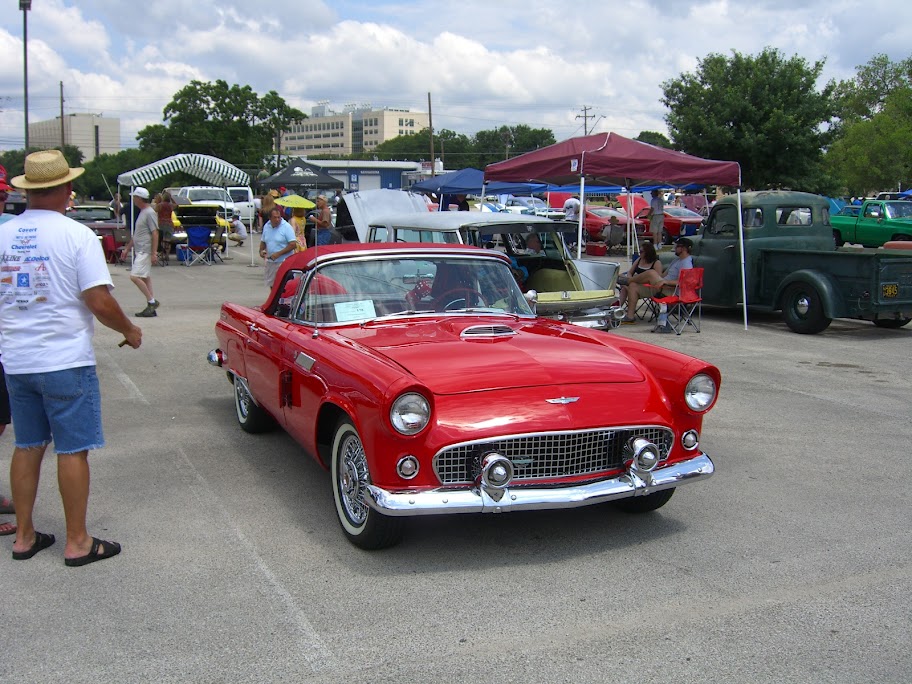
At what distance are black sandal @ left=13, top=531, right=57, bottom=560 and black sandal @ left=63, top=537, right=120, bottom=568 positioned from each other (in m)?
0.20

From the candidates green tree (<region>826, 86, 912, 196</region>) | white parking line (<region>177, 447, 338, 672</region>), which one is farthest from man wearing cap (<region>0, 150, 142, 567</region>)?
green tree (<region>826, 86, 912, 196</region>)

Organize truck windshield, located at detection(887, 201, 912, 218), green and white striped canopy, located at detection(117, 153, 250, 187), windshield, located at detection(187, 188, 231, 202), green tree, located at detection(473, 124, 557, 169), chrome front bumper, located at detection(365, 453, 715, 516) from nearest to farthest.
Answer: chrome front bumper, located at detection(365, 453, 715, 516) → green and white striped canopy, located at detection(117, 153, 250, 187) → truck windshield, located at detection(887, 201, 912, 218) → windshield, located at detection(187, 188, 231, 202) → green tree, located at detection(473, 124, 557, 169)

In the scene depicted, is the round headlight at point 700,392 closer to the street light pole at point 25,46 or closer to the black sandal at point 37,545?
the black sandal at point 37,545

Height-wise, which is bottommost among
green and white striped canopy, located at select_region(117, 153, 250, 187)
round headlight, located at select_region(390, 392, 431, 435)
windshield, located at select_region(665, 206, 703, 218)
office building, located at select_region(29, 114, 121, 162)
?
round headlight, located at select_region(390, 392, 431, 435)

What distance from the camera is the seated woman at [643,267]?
12.7 m

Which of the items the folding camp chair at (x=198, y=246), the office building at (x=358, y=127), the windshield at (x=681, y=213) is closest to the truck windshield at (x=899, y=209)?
the windshield at (x=681, y=213)

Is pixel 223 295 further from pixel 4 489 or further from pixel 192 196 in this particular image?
pixel 192 196

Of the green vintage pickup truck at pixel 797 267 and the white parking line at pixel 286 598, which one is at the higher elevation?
the green vintage pickup truck at pixel 797 267

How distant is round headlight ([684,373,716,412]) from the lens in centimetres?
466

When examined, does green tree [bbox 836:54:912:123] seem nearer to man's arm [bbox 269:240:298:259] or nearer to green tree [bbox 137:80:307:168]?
green tree [bbox 137:80:307:168]

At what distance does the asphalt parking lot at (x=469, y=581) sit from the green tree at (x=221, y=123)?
57.6 metres

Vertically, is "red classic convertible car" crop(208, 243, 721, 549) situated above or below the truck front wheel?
below

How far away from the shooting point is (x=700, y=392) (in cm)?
471

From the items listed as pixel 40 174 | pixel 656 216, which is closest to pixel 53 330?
pixel 40 174
